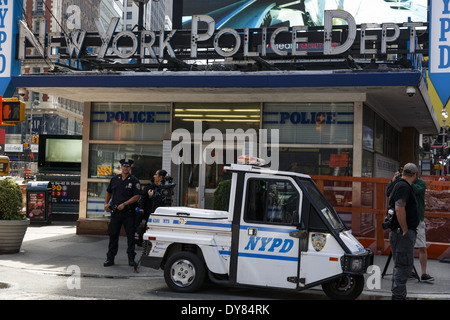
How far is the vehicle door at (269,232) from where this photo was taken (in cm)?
767

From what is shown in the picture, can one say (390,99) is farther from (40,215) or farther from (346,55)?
(40,215)

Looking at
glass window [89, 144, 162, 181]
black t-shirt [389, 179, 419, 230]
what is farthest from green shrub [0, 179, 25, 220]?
black t-shirt [389, 179, 419, 230]

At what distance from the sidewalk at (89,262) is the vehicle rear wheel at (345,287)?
936mm

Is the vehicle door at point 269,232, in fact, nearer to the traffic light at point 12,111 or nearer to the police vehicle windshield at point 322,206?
the police vehicle windshield at point 322,206

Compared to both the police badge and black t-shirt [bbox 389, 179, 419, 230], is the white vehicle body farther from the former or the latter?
black t-shirt [bbox 389, 179, 419, 230]

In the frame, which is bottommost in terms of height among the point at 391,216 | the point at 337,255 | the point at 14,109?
the point at 337,255

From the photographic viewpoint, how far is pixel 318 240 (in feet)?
25.1

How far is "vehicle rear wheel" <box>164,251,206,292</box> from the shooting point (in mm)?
8070

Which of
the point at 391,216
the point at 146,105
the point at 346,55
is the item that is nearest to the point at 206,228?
the point at 391,216

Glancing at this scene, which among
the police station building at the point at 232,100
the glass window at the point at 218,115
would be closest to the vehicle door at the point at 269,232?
the police station building at the point at 232,100

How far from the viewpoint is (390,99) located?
14258 millimetres

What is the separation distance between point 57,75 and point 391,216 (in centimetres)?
873

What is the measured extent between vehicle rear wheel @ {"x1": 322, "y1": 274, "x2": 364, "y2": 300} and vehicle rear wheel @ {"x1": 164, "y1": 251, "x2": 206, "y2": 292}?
1.77 metres

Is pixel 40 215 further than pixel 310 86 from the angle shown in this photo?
Yes
